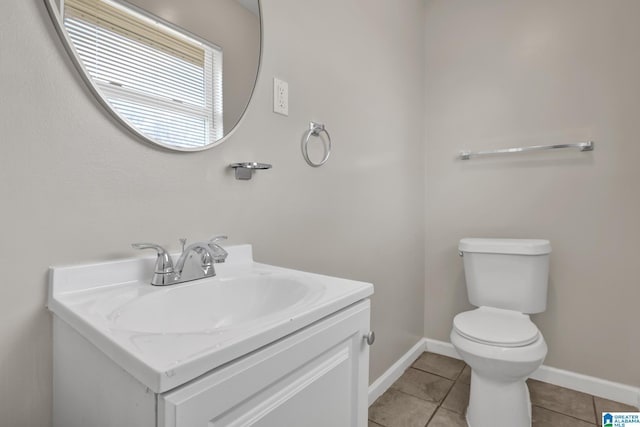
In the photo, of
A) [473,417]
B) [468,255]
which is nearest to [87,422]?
[473,417]

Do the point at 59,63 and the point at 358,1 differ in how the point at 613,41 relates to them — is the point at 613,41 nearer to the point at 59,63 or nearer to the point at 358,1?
the point at 358,1

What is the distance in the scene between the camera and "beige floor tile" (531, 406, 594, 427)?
1.49 metres

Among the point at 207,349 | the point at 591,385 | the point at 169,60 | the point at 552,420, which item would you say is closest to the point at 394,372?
the point at 552,420

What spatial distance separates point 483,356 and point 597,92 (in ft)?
4.98

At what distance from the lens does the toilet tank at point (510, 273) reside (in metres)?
1.65

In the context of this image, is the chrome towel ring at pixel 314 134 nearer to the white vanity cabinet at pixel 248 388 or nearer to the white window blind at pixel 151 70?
the white window blind at pixel 151 70

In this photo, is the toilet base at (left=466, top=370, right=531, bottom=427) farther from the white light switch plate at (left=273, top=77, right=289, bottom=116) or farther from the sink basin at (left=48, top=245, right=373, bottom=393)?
the white light switch plate at (left=273, top=77, right=289, bottom=116)

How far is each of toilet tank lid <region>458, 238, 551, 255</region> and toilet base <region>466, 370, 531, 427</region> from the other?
1.96 ft

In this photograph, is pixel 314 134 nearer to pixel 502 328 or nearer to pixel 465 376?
pixel 502 328

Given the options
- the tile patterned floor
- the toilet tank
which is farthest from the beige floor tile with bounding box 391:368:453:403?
the toilet tank

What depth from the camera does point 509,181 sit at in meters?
1.95

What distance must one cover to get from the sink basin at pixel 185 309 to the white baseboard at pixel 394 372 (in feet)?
3.53

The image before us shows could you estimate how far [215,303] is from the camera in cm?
83

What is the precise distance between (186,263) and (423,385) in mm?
1569
